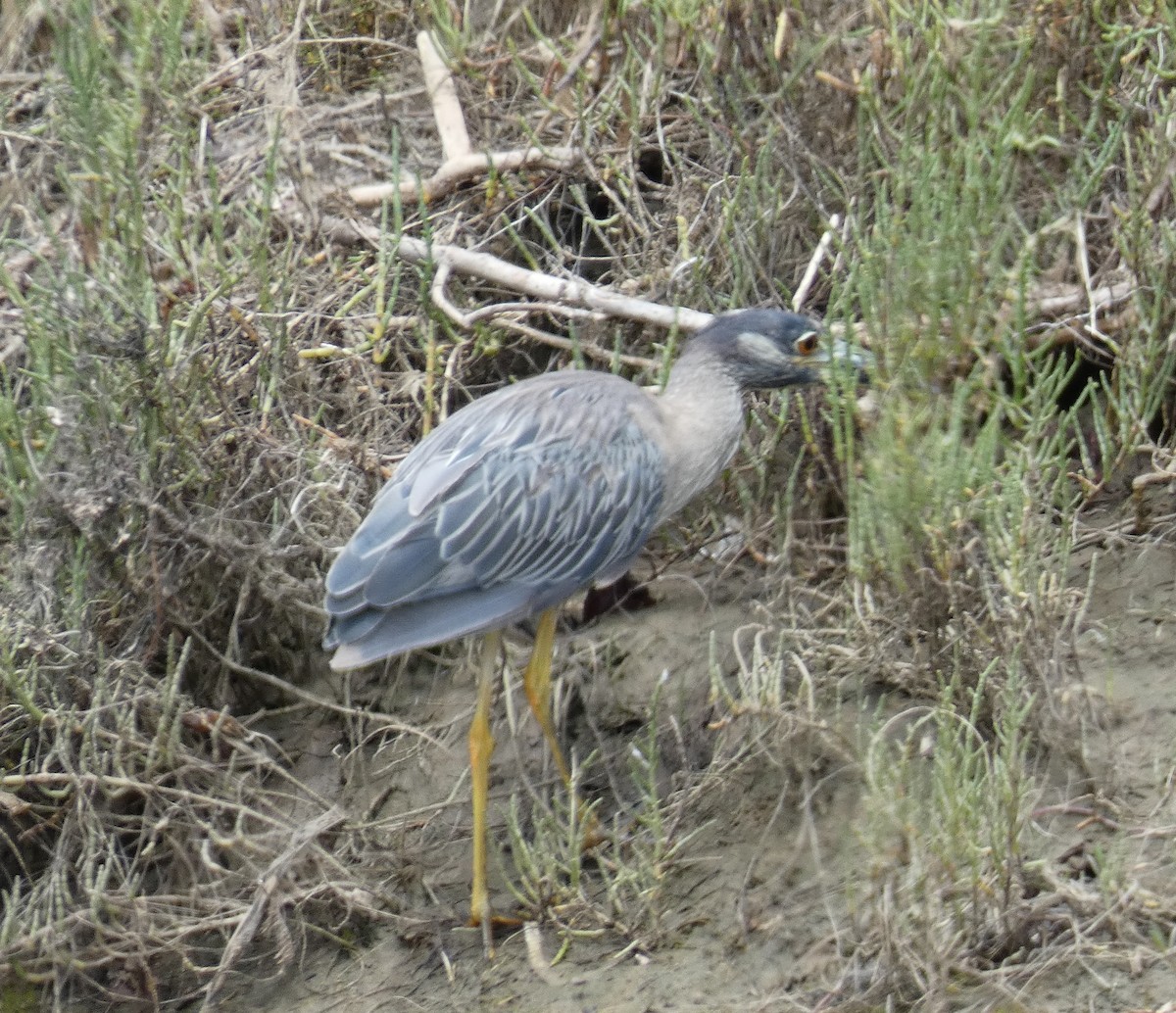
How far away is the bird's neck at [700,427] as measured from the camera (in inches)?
170

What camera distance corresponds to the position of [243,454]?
4410mm

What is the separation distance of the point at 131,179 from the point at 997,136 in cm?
212

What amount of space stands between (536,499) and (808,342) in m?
0.83

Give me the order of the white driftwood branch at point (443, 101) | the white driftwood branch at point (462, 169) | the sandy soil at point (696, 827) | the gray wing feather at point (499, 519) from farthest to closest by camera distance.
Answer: the white driftwood branch at point (443, 101) < the white driftwood branch at point (462, 169) < the gray wing feather at point (499, 519) < the sandy soil at point (696, 827)

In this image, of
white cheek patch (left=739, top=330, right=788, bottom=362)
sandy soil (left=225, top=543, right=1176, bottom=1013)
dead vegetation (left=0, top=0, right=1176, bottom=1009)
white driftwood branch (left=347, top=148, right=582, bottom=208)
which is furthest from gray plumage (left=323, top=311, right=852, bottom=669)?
white driftwood branch (left=347, top=148, right=582, bottom=208)

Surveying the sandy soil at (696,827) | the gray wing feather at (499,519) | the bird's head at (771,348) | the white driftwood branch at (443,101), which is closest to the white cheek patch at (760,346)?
the bird's head at (771,348)

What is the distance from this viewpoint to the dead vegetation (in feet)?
11.9

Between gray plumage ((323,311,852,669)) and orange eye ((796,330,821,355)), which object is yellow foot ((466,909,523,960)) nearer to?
gray plumage ((323,311,852,669))

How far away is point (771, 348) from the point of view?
425 centimetres

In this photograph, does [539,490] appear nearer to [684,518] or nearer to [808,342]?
[684,518]

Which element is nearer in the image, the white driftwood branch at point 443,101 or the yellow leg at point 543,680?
Result: the yellow leg at point 543,680

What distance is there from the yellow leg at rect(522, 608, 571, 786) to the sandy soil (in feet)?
0.52

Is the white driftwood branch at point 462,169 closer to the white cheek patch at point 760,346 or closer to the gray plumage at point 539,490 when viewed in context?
the gray plumage at point 539,490

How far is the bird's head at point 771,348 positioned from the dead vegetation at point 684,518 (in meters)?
0.15
